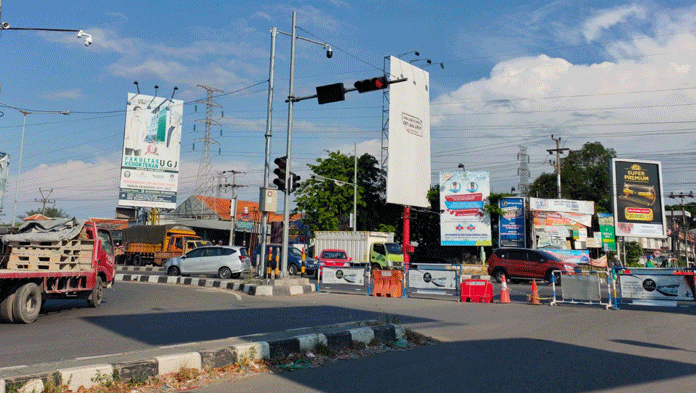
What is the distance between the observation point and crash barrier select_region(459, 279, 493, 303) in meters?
16.6

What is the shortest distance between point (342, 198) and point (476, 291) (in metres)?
25.7

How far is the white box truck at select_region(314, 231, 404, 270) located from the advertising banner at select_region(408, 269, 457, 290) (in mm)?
12818

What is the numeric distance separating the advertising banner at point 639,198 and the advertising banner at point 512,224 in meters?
8.57

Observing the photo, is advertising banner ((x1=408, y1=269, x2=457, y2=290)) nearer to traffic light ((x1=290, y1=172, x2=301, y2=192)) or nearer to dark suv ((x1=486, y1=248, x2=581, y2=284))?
traffic light ((x1=290, y1=172, x2=301, y2=192))

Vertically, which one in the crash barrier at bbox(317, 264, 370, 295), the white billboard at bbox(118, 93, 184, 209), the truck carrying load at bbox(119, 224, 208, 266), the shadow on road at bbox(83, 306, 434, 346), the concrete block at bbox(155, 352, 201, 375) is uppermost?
the white billboard at bbox(118, 93, 184, 209)

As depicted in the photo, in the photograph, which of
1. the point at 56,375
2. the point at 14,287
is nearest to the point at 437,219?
the point at 14,287

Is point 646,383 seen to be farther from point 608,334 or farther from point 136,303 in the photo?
point 136,303

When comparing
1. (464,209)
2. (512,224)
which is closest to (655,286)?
(512,224)

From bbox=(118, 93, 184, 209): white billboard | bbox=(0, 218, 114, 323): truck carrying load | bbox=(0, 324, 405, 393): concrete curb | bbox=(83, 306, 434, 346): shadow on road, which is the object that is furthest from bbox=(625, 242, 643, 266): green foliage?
bbox=(0, 218, 114, 323): truck carrying load

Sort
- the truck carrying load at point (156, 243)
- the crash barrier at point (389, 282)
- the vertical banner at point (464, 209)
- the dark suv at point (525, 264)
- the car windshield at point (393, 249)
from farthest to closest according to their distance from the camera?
the vertical banner at point (464, 209) < the truck carrying load at point (156, 243) < the car windshield at point (393, 249) < the dark suv at point (525, 264) < the crash barrier at point (389, 282)

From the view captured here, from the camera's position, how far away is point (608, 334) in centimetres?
998

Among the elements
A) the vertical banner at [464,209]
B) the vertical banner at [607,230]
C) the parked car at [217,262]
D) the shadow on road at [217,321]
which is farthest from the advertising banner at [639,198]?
the shadow on road at [217,321]

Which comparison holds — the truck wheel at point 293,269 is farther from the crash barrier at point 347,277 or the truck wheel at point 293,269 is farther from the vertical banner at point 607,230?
the vertical banner at point 607,230

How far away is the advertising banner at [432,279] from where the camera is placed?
17.4m
